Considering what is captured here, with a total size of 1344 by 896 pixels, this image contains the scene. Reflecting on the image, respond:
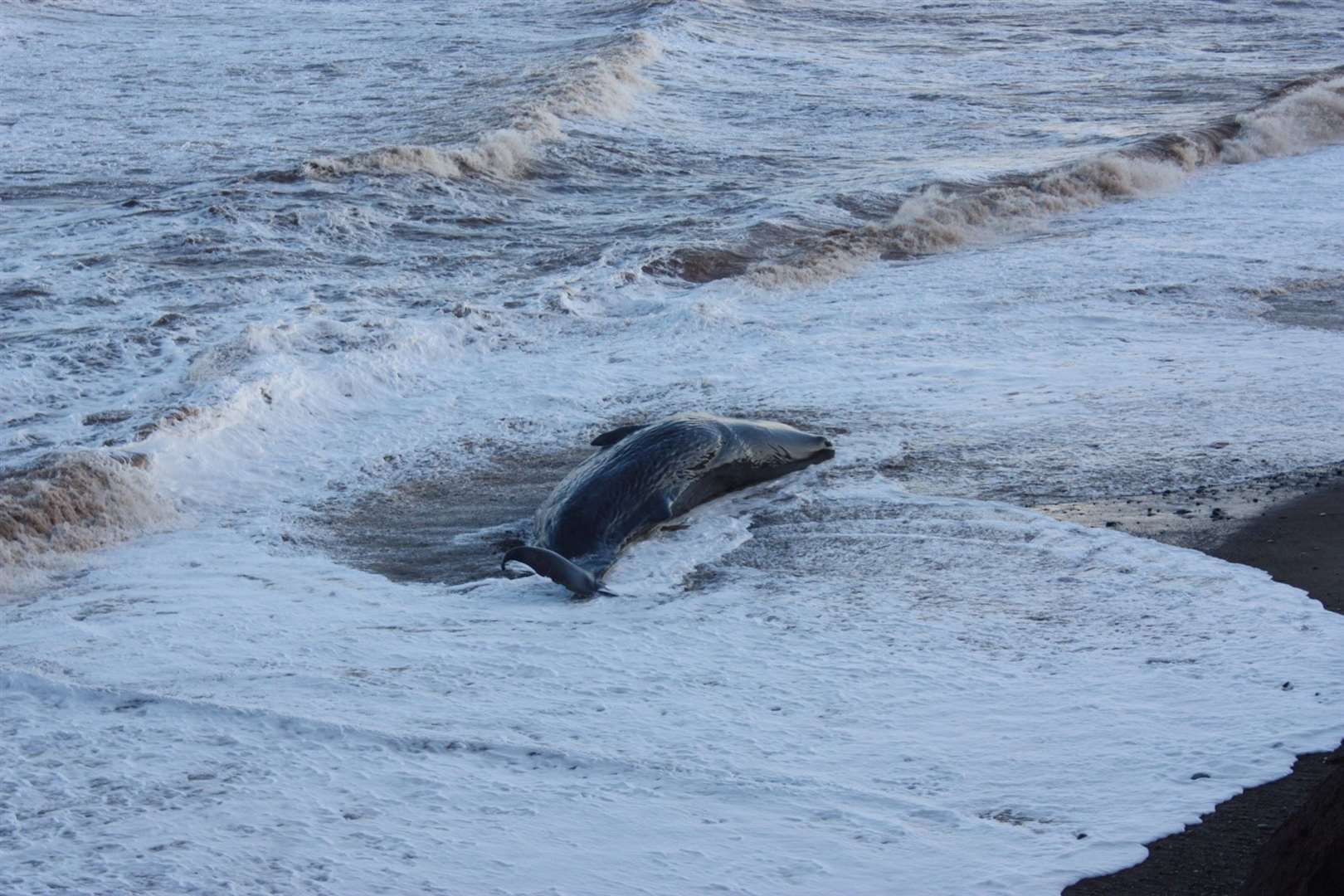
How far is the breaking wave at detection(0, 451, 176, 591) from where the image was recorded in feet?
21.4

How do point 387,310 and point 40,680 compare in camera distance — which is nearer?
point 40,680

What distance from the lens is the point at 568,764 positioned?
457cm

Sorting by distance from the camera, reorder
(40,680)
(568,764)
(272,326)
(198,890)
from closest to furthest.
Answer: (198,890)
(568,764)
(40,680)
(272,326)

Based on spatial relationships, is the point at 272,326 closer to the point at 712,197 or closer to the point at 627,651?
the point at 627,651

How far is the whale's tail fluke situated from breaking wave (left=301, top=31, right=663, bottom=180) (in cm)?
975

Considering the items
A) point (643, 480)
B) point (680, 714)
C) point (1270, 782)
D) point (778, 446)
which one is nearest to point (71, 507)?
point (643, 480)

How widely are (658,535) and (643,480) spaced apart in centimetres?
27

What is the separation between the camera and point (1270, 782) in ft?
14.1

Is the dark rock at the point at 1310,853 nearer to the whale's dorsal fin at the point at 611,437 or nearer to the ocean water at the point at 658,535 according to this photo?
the ocean water at the point at 658,535

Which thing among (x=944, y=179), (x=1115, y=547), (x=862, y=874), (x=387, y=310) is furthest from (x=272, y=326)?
→ (x=944, y=179)

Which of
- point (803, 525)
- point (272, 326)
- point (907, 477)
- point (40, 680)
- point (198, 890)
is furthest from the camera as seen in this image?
point (272, 326)

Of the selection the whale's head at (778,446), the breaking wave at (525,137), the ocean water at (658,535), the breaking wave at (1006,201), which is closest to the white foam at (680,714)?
the ocean water at (658,535)

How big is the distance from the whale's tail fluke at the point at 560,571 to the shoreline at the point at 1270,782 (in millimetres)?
2330

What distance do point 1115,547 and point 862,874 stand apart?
2.92 m
